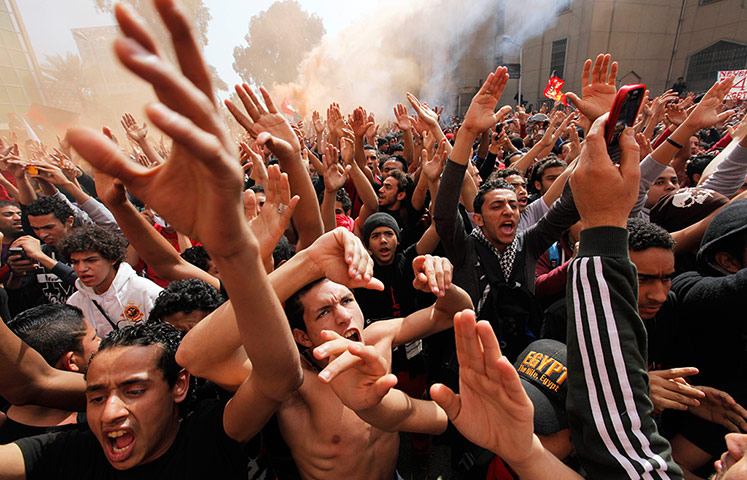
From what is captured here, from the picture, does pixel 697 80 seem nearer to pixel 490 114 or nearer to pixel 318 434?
pixel 490 114

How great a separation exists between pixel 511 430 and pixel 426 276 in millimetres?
702

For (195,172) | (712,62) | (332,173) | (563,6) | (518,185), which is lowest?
(518,185)

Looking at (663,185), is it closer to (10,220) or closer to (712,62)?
(10,220)

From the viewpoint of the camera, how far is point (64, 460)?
53.7 inches

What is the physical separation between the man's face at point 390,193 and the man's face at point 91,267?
2.80 metres

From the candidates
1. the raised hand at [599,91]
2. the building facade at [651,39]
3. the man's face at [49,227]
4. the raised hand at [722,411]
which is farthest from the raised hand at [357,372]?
the building facade at [651,39]

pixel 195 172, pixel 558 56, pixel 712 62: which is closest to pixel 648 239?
pixel 195 172

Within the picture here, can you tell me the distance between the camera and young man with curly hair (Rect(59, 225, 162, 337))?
2.46m

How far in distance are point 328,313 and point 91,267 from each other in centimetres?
194

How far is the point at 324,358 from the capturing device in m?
1.46

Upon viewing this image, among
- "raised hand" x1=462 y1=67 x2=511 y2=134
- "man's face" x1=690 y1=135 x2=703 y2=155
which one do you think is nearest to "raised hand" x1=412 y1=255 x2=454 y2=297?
"raised hand" x1=462 y1=67 x2=511 y2=134

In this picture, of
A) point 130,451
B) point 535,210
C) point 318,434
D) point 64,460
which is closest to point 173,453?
point 130,451

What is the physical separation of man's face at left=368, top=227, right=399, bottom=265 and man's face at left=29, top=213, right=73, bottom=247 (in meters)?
3.12

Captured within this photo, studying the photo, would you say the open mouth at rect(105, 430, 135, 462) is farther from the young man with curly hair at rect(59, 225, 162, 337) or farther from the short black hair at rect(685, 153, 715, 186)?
the short black hair at rect(685, 153, 715, 186)
